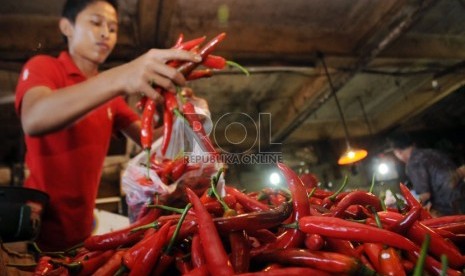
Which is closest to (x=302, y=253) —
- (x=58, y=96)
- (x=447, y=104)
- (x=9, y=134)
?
(x=58, y=96)

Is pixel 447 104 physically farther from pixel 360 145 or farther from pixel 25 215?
pixel 25 215

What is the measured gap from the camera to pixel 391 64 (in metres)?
5.55

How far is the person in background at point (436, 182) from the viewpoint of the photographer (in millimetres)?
5188

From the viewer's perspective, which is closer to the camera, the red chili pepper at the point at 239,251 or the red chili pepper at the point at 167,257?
the red chili pepper at the point at 239,251

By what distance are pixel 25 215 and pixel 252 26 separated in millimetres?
3485

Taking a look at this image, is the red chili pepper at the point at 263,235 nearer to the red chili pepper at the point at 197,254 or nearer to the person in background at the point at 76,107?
the red chili pepper at the point at 197,254

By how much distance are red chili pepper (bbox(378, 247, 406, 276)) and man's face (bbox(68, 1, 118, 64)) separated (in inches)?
87.0

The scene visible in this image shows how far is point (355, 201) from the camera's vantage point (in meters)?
1.51

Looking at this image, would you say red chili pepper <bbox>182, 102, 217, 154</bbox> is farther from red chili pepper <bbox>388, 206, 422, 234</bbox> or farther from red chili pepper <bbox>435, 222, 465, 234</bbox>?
red chili pepper <bbox>435, 222, 465, 234</bbox>

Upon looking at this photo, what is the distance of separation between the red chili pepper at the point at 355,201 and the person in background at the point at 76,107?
100 cm

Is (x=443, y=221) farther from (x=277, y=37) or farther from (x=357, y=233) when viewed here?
(x=277, y=37)

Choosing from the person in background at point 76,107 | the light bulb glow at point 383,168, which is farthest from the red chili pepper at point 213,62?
the light bulb glow at point 383,168

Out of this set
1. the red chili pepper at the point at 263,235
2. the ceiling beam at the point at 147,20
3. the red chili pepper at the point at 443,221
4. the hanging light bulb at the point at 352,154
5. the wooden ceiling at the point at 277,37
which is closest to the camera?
the red chili pepper at the point at 263,235

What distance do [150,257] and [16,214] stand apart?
836mm
